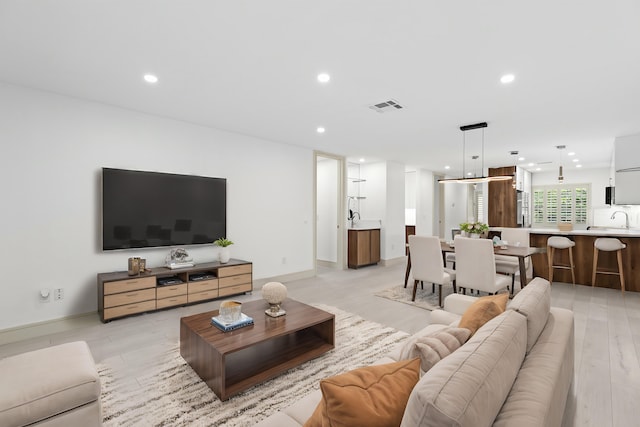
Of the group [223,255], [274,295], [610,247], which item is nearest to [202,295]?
[223,255]

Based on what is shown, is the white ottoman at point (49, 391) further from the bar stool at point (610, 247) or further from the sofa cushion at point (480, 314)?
the bar stool at point (610, 247)

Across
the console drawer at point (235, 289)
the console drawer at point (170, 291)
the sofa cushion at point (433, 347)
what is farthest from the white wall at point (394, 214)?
the sofa cushion at point (433, 347)

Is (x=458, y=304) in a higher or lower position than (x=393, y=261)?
higher

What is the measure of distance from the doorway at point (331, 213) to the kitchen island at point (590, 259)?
11.9 feet

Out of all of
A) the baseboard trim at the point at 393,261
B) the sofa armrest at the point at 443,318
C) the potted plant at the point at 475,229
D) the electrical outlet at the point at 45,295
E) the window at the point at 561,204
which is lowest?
the baseboard trim at the point at 393,261

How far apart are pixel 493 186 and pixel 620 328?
17.9 feet

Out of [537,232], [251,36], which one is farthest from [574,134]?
[251,36]

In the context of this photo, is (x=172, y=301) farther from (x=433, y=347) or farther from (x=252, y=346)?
(x=433, y=347)

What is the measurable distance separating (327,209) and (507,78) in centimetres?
481

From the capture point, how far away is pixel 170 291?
384 cm

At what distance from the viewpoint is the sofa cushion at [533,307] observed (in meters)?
1.43

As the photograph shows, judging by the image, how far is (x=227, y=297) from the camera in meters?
4.42

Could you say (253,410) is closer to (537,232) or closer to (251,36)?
(251,36)

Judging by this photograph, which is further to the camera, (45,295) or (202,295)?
(202,295)
